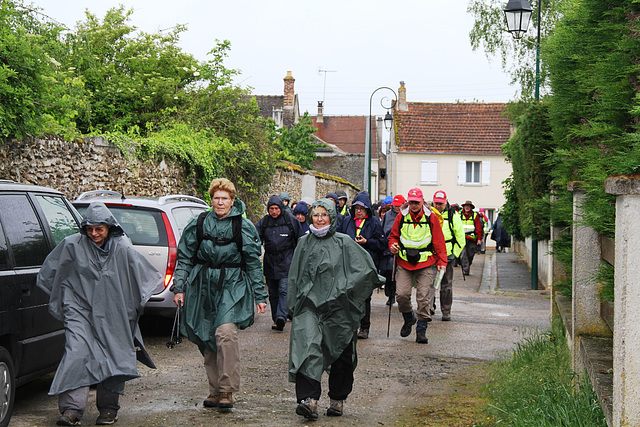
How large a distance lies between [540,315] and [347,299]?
7919mm

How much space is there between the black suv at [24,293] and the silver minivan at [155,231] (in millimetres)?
2690

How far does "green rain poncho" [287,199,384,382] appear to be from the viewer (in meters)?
6.29

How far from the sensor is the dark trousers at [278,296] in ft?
36.6

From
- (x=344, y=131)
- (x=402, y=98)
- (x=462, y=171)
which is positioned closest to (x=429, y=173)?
(x=462, y=171)

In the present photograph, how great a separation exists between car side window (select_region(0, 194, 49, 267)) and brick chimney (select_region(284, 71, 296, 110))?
63383mm

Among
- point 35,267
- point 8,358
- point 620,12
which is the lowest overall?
point 8,358

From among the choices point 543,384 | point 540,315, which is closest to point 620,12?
point 543,384

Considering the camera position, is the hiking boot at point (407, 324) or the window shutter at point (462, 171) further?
the window shutter at point (462, 171)

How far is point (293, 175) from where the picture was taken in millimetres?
27000

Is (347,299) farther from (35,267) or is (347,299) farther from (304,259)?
(35,267)

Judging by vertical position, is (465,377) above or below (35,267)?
below

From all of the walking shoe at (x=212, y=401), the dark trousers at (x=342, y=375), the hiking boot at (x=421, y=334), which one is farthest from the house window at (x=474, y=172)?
the walking shoe at (x=212, y=401)

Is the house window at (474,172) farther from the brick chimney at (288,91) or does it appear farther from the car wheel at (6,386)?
the car wheel at (6,386)

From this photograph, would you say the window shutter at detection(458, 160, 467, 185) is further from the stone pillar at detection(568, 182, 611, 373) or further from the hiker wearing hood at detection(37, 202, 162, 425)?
the hiker wearing hood at detection(37, 202, 162, 425)
